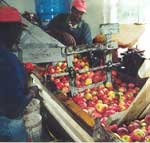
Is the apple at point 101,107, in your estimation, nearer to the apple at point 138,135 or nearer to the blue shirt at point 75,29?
the apple at point 138,135

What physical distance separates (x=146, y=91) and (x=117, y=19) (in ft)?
11.8

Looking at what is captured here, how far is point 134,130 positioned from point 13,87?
1.06 meters

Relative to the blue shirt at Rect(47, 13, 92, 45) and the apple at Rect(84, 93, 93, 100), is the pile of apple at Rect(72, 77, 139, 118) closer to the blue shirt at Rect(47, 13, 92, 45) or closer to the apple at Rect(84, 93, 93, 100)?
the apple at Rect(84, 93, 93, 100)

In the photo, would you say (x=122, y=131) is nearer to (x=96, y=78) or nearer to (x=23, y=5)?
(x=96, y=78)

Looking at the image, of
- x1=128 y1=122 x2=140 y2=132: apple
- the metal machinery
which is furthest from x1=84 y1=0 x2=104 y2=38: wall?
x1=128 y1=122 x2=140 y2=132: apple

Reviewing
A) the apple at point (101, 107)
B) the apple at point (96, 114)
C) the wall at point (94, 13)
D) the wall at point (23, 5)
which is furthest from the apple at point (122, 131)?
the wall at point (23, 5)

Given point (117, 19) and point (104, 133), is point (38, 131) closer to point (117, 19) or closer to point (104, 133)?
point (104, 133)

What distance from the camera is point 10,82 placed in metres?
2.24

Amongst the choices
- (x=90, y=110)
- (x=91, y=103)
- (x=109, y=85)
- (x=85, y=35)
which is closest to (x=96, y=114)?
(x=90, y=110)

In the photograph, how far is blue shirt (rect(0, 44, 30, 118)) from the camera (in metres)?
2.22

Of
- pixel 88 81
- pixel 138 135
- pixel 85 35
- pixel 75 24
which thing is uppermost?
pixel 75 24

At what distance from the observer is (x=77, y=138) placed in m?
2.10

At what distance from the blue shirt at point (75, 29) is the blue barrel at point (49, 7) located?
200 centimetres

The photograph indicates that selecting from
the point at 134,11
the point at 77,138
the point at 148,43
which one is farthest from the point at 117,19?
the point at 77,138
